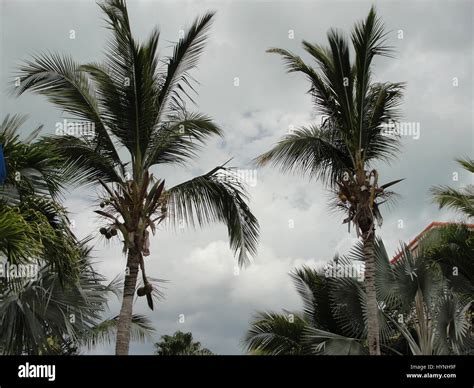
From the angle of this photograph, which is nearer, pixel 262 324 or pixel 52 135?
pixel 52 135

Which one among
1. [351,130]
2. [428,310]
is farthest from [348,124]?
[428,310]

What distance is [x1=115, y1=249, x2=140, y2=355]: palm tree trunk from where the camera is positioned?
35.8 feet

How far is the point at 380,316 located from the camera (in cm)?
1455

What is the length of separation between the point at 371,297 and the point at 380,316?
1673 millimetres

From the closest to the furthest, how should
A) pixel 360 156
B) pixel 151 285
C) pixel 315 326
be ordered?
pixel 151 285 → pixel 360 156 → pixel 315 326

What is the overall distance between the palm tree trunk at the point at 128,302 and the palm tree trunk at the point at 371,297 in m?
5.07

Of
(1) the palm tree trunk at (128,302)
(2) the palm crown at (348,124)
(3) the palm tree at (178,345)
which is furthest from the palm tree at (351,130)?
(3) the palm tree at (178,345)

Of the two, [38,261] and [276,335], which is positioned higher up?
[38,261]

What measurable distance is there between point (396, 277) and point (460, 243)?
2.69 metres

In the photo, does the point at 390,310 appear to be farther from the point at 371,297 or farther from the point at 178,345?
the point at 178,345

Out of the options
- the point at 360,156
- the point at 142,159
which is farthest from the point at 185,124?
the point at 360,156

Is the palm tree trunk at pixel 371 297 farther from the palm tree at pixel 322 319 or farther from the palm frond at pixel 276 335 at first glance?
the palm frond at pixel 276 335

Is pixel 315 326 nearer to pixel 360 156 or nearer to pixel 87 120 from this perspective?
pixel 360 156
